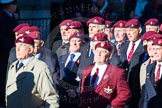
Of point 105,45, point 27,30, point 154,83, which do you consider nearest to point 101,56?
point 105,45

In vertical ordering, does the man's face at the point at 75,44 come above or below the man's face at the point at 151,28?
below

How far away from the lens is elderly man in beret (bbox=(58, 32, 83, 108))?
11.7 metres

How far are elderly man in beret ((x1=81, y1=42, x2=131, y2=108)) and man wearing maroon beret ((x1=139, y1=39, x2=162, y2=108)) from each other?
0.44m

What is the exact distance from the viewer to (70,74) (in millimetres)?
11773

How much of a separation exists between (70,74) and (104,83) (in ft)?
4.56

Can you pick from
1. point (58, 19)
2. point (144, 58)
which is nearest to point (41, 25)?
point (58, 19)

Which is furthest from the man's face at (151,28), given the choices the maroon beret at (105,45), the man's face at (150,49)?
the maroon beret at (105,45)

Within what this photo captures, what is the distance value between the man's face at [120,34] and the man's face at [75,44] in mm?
1142

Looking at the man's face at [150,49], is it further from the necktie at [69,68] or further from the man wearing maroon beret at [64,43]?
the man wearing maroon beret at [64,43]

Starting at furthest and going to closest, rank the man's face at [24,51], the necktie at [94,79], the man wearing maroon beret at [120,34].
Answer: the man wearing maroon beret at [120,34] → the necktie at [94,79] → the man's face at [24,51]

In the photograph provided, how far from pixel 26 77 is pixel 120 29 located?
3.65 metres

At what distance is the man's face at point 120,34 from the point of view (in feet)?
42.1

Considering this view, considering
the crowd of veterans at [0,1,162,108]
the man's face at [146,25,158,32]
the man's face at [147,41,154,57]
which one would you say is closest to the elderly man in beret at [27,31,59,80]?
the crowd of veterans at [0,1,162,108]

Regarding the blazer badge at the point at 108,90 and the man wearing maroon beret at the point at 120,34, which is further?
the man wearing maroon beret at the point at 120,34
